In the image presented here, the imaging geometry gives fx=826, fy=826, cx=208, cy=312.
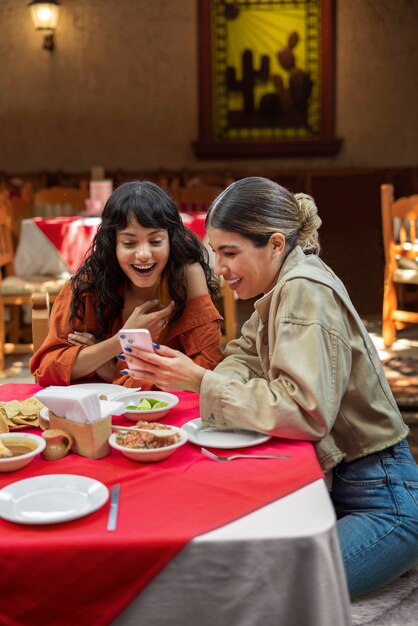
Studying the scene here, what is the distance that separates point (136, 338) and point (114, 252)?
591 mm

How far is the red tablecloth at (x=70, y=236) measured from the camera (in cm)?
500

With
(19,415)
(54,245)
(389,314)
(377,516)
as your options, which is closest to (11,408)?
(19,415)

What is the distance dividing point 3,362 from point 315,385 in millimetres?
3869

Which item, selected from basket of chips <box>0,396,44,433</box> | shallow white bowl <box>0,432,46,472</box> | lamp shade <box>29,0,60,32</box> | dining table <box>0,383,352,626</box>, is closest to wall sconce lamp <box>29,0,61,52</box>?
lamp shade <box>29,0,60,32</box>

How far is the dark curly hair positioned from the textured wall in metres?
6.12

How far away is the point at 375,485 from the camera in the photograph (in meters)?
1.82

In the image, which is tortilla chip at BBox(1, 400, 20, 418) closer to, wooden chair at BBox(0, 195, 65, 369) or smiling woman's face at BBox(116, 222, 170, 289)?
smiling woman's face at BBox(116, 222, 170, 289)

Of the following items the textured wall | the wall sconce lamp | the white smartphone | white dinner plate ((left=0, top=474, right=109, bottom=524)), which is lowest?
white dinner plate ((left=0, top=474, right=109, bottom=524))

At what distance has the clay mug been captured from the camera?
1.57 m

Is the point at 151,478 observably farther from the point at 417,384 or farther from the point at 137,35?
the point at 137,35

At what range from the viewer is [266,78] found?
26.7 ft

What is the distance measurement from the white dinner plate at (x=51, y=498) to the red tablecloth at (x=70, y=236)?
3.66 meters

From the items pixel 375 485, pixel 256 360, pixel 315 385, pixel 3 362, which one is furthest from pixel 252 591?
pixel 3 362

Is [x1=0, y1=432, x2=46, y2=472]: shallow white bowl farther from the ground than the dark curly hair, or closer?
closer
